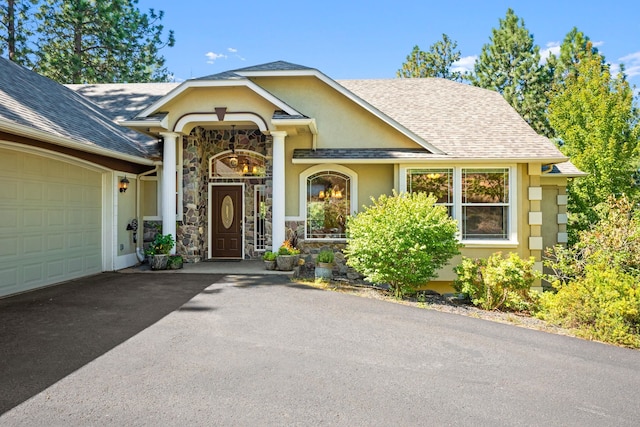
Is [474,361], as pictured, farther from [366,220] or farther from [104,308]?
[104,308]

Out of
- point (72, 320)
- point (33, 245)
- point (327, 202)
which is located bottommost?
point (72, 320)

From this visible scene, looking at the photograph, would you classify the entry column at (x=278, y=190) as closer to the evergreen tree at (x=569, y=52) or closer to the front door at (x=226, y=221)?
the front door at (x=226, y=221)

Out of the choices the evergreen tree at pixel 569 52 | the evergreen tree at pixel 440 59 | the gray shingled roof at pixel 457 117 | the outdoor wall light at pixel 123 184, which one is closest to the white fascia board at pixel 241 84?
the outdoor wall light at pixel 123 184

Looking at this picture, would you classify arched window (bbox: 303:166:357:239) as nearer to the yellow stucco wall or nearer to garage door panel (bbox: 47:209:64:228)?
the yellow stucco wall

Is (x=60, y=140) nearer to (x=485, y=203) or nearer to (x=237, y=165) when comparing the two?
(x=237, y=165)

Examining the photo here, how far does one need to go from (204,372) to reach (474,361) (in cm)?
310

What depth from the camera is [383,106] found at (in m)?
13.0

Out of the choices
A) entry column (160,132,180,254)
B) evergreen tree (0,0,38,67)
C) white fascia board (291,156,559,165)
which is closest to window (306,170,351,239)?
white fascia board (291,156,559,165)

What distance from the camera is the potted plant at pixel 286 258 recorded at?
964cm

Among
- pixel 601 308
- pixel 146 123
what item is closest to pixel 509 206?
pixel 601 308

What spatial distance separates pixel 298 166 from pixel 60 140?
5.59m

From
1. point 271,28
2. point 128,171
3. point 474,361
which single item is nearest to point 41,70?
point 271,28

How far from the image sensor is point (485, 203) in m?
10.4

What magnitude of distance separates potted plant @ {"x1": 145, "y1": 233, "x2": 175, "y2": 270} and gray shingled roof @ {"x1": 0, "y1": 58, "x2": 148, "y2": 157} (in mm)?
2378
